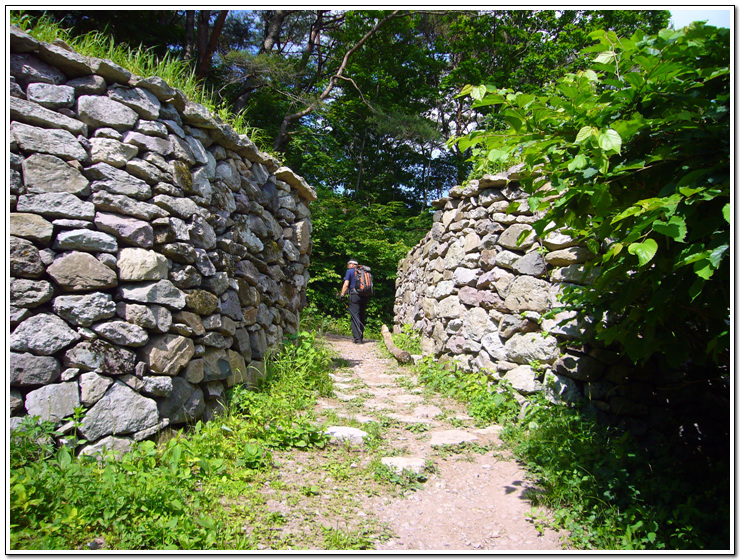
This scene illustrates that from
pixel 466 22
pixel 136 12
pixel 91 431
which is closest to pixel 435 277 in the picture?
pixel 91 431

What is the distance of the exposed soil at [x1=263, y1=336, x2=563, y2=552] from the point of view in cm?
236

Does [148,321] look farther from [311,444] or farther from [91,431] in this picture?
[311,444]

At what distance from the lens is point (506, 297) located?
15.4ft

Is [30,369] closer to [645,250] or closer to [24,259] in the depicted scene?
[24,259]

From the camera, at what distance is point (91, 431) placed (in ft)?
9.02

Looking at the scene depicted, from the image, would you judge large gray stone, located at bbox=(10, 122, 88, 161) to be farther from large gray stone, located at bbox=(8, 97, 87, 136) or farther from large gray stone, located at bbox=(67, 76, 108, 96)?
large gray stone, located at bbox=(67, 76, 108, 96)

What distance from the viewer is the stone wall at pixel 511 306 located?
12.2 feet

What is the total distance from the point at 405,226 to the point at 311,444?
38.3ft

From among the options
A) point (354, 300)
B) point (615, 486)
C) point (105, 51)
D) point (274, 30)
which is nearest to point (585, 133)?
point (615, 486)

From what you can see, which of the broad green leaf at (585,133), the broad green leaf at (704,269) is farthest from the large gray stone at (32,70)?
the broad green leaf at (704,269)

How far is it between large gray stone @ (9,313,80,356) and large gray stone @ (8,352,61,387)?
4 cm

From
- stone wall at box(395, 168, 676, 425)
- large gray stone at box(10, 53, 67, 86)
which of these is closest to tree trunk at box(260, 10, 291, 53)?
stone wall at box(395, 168, 676, 425)

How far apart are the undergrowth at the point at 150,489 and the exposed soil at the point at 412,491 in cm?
19

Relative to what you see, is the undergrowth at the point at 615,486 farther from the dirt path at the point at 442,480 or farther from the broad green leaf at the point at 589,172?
the broad green leaf at the point at 589,172
